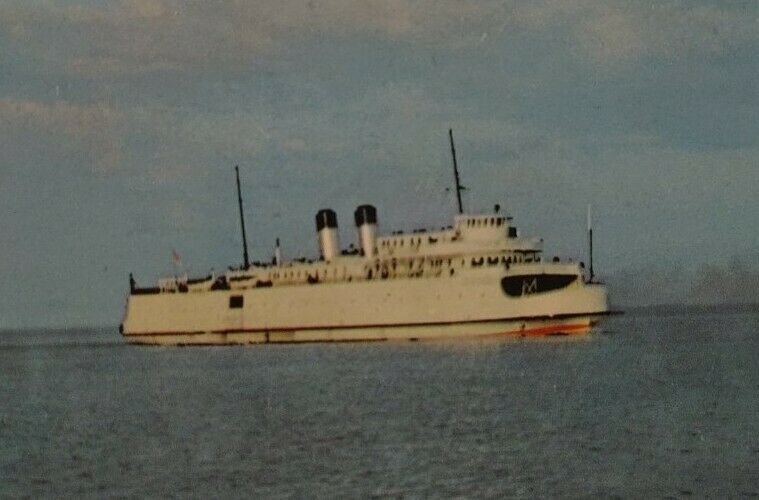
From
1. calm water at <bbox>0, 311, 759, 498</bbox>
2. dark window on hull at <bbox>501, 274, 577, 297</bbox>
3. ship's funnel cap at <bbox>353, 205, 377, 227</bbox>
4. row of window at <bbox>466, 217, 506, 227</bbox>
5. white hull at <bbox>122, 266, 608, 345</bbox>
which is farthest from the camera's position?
ship's funnel cap at <bbox>353, 205, 377, 227</bbox>

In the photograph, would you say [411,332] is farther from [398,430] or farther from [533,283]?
[398,430]

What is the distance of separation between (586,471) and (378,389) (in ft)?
59.2

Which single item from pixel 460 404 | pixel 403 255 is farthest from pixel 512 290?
pixel 460 404

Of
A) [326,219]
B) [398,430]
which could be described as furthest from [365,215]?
[398,430]

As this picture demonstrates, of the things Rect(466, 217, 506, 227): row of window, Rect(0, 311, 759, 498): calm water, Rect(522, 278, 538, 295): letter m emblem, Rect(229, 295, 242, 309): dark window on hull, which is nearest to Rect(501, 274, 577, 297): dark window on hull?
Rect(522, 278, 538, 295): letter m emblem

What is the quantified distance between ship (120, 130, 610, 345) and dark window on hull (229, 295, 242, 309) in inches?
3.3

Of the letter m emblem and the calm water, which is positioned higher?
the letter m emblem

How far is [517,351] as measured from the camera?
59.9m

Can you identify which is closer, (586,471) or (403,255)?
(586,471)

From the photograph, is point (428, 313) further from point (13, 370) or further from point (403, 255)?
point (13, 370)

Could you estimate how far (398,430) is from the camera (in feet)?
104

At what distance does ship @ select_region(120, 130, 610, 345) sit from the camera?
6188 cm

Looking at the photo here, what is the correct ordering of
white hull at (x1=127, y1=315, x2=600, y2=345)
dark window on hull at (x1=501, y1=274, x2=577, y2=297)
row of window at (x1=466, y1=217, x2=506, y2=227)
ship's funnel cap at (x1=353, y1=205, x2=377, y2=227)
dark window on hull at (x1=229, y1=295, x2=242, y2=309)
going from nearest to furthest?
1. dark window on hull at (x1=501, y1=274, x2=577, y2=297)
2. white hull at (x1=127, y1=315, x2=600, y2=345)
3. row of window at (x1=466, y1=217, x2=506, y2=227)
4. ship's funnel cap at (x1=353, y1=205, x2=377, y2=227)
5. dark window on hull at (x1=229, y1=295, x2=242, y2=309)

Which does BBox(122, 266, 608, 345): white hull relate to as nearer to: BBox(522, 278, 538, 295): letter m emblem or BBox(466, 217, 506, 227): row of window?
BBox(522, 278, 538, 295): letter m emblem
